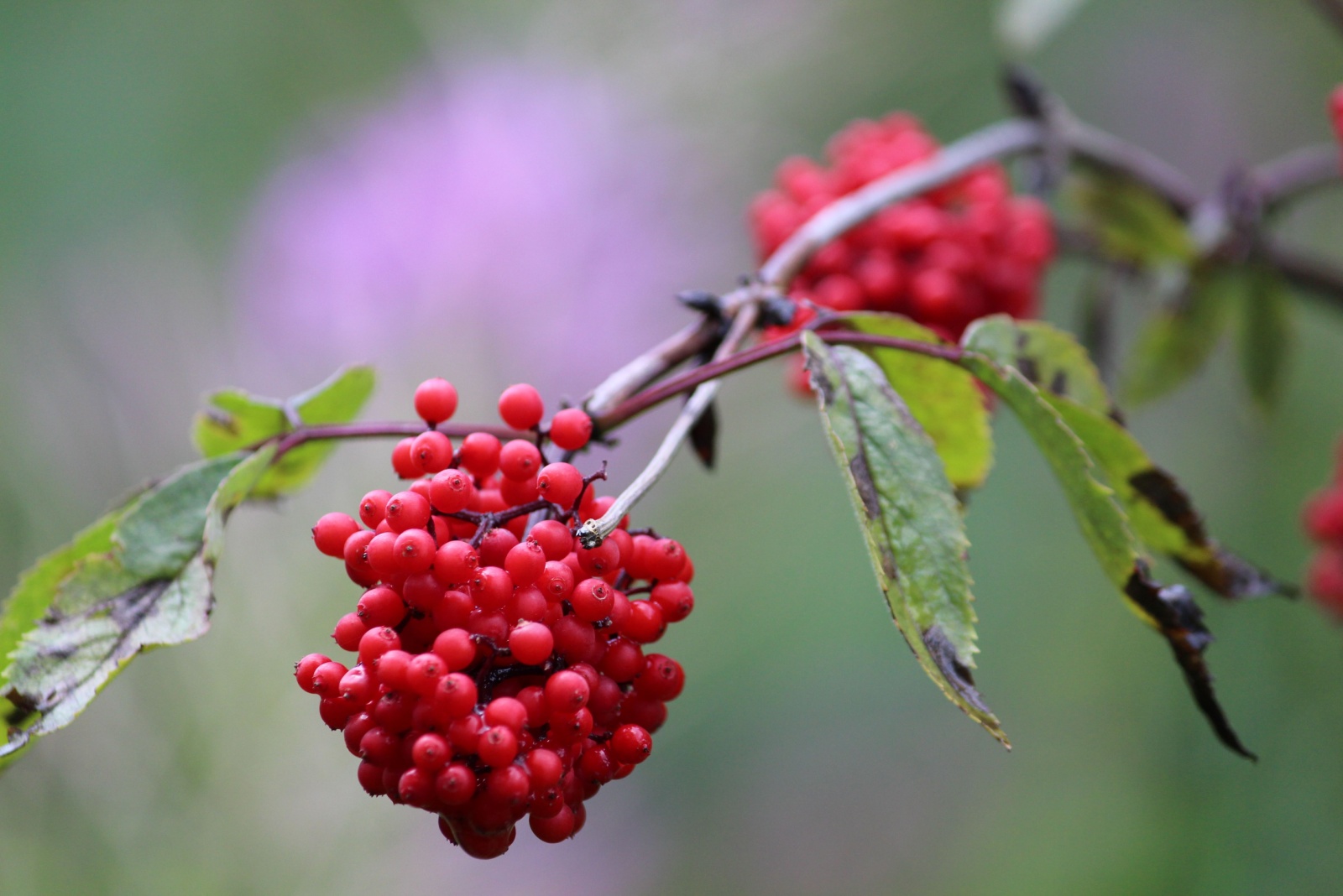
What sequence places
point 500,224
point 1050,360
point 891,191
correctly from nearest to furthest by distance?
point 1050,360 → point 891,191 → point 500,224

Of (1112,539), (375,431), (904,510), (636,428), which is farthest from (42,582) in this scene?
(636,428)

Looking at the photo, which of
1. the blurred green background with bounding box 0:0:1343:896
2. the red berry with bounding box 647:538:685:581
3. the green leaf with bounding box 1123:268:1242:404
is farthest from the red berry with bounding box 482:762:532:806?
the blurred green background with bounding box 0:0:1343:896

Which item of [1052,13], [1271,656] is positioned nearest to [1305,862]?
[1271,656]

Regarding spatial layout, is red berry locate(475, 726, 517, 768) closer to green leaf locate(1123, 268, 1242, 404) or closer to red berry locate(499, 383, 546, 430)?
red berry locate(499, 383, 546, 430)

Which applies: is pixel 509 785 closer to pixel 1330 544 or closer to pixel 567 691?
pixel 567 691

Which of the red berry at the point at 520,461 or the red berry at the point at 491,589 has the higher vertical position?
the red berry at the point at 520,461

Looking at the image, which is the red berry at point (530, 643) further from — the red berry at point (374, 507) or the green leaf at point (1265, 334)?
the green leaf at point (1265, 334)

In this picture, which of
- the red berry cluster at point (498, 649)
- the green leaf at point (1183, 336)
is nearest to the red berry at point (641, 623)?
the red berry cluster at point (498, 649)
